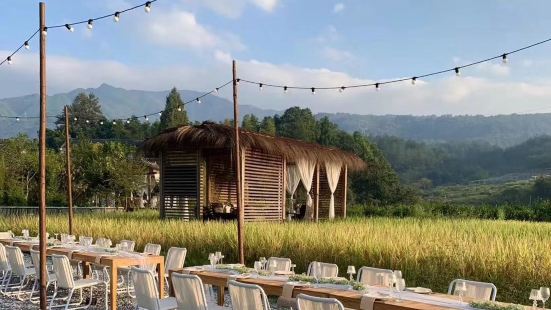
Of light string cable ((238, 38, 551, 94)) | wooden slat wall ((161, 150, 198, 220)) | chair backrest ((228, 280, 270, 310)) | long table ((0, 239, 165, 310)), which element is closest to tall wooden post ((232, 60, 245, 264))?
light string cable ((238, 38, 551, 94))

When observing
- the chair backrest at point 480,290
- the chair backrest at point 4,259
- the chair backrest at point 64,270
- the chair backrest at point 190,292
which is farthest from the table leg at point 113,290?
the chair backrest at point 480,290

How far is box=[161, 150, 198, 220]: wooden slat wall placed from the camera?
50.8ft

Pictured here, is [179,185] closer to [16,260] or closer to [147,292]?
[16,260]

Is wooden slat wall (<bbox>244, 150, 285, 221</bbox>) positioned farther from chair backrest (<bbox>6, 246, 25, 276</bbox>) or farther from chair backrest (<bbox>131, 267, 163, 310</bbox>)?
chair backrest (<bbox>131, 267, 163, 310</bbox>)

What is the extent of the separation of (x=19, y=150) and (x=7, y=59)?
1073 inches

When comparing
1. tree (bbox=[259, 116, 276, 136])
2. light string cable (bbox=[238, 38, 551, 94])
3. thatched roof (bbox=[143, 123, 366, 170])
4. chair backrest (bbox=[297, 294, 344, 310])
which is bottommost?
chair backrest (bbox=[297, 294, 344, 310])

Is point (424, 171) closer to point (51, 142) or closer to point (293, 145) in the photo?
point (51, 142)

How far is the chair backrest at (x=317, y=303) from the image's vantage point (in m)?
3.88

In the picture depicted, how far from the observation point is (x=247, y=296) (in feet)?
14.8

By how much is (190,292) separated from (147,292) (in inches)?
26.2

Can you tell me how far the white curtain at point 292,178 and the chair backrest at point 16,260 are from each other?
1117 cm

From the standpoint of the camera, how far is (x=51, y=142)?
201ft

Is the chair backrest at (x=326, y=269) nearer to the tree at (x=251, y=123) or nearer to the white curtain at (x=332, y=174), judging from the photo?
the white curtain at (x=332, y=174)

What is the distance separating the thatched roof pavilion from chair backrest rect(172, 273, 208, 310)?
29.5 feet
